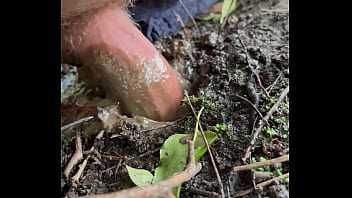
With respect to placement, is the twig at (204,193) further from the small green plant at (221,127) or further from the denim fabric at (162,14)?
the denim fabric at (162,14)

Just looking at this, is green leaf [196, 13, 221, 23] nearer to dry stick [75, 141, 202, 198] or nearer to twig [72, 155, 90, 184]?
twig [72, 155, 90, 184]

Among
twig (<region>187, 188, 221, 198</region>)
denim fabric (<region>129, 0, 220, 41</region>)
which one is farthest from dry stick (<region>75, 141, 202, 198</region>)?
denim fabric (<region>129, 0, 220, 41</region>)

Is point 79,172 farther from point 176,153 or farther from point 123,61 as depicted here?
point 123,61

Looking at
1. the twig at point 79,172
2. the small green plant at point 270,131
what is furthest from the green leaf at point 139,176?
the small green plant at point 270,131

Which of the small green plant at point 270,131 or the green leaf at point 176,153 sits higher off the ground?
the small green plant at point 270,131

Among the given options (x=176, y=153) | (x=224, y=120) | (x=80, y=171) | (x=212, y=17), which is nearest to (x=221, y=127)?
(x=224, y=120)

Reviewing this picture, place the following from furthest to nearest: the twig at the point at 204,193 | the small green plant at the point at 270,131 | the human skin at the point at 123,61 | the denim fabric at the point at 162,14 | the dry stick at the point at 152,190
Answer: the denim fabric at the point at 162,14, the human skin at the point at 123,61, the small green plant at the point at 270,131, the twig at the point at 204,193, the dry stick at the point at 152,190

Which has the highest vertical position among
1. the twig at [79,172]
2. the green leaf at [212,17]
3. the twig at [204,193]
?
the green leaf at [212,17]

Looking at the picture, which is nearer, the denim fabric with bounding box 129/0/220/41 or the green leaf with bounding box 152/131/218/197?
the green leaf with bounding box 152/131/218/197
